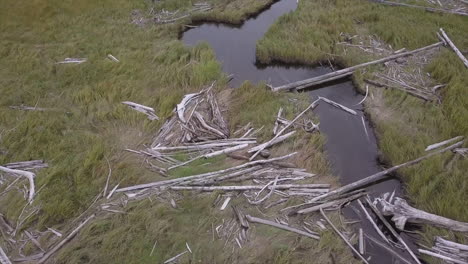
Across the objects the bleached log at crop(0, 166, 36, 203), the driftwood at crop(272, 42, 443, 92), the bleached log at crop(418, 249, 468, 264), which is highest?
the driftwood at crop(272, 42, 443, 92)

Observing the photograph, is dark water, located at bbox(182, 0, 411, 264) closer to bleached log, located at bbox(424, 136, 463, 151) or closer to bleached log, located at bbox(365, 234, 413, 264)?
bleached log, located at bbox(365, 234, 413, 264)

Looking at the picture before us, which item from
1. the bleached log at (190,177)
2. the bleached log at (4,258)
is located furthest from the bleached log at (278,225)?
the bleached log at (4,258)

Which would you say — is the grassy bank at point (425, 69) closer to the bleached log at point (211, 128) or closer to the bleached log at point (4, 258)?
the bleached log at point (211, 128)

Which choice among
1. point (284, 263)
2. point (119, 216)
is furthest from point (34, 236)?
point (284, 263)

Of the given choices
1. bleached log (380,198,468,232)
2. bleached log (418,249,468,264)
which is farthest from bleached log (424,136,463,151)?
bleached log (418,249,468,264)

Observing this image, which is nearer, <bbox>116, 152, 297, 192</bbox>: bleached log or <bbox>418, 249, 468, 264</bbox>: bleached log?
<bbox>418, 249, 468, 264</bbox>: bleached log

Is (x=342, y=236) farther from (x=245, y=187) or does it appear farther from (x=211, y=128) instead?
(x=211, y=128)

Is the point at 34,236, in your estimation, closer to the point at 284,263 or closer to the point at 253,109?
the point at 284,263
